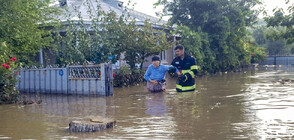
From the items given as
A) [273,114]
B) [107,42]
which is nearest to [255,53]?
[107,42]

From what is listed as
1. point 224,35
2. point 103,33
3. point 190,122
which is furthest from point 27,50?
point 224,35

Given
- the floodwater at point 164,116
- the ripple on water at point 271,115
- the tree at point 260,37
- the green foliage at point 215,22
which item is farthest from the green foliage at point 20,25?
the tree at point 260,37

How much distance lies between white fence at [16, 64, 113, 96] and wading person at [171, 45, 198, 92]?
8.58 ft

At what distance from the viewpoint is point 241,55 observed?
31016 mm

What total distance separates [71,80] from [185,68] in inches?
187

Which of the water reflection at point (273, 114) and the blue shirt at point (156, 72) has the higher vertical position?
the blue shirt at point (156, 72)

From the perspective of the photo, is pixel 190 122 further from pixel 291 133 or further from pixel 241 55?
pixel 241 55

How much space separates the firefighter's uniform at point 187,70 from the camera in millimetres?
11094

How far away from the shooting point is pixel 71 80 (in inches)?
541

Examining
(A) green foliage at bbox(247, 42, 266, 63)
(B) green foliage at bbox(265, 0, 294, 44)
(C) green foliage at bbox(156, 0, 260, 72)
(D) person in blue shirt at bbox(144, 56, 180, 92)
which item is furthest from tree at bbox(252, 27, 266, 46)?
(D) person in blue shirt at bbox(144, 56, 180, 92)

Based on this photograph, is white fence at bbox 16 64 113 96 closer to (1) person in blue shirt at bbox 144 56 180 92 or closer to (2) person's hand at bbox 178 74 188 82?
(1) person in blue shirt at bbox 144 56 180 92

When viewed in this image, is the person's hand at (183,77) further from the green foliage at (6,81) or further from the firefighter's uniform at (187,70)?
the green foliage at (6,81)

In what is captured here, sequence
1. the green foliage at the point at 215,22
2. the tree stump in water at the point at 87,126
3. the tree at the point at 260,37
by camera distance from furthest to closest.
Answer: the tree at the point at 260,37, the green foliage at the point at 215,22, the tree stump in water at the point at 87,126

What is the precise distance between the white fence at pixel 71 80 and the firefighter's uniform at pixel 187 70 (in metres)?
2.59
